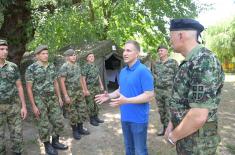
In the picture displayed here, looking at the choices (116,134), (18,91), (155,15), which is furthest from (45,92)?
(155,15)

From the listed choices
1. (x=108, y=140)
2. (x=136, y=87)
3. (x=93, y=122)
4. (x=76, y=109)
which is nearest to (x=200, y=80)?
(x=136, y=87)

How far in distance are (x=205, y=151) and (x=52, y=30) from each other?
34.7 feet

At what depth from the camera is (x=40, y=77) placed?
22.6ft

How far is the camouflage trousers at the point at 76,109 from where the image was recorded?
27.0ft

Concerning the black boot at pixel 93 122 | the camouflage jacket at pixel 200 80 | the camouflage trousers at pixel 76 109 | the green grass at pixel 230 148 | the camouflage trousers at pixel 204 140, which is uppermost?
the camouflage jacket at pixel 200 80

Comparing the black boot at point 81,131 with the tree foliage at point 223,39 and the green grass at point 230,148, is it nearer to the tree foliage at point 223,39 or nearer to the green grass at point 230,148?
the green grass at point 230,148

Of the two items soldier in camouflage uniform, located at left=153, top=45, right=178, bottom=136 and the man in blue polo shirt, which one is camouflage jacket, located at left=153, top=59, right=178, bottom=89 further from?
the man in blue polo shirt

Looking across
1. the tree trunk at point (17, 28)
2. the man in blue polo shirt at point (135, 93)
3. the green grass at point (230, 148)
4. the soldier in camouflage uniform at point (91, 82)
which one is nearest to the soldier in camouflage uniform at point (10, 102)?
the man in blue polo shirt at point (135, 93)

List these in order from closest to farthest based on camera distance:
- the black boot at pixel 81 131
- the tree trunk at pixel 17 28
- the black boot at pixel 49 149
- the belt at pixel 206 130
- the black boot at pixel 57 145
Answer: the belt at pixel 206 130, the black boot at pixel 49 149, the black boot at pixel 57 145, the black boot at pixel 81 131, the tree trunk at pixel 17 28

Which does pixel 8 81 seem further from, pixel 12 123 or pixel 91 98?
pixel 91 98

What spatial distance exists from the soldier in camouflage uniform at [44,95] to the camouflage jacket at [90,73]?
2100 millimetres

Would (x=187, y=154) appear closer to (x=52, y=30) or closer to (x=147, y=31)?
(x=52, y=30)

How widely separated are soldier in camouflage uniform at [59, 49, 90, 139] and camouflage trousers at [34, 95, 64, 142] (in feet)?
3.20

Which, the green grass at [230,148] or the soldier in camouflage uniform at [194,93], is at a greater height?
the soldier in camouflage uniform at [194,93]
